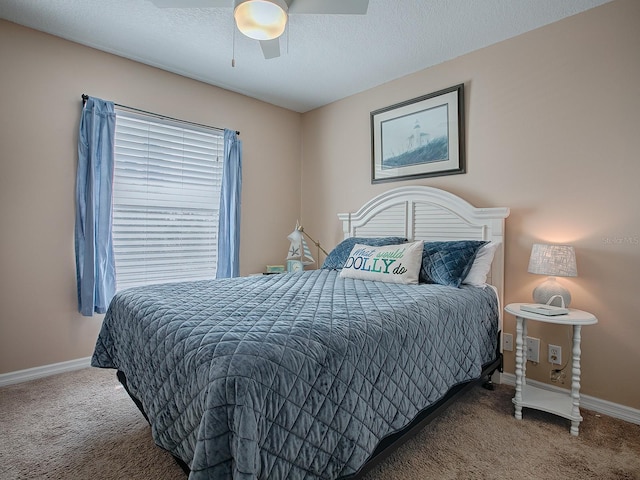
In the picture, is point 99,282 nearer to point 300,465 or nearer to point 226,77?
point 226,77

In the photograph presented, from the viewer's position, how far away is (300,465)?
1049 mm

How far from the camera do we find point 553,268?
2.07 metres

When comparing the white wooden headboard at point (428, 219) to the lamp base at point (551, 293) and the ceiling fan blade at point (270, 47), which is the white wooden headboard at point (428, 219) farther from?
the ceiling fan blade at point (270, 47)

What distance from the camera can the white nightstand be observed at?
188 centimetres

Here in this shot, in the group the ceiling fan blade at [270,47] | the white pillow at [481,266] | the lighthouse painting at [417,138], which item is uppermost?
the ceiling fan blade at [270,47]

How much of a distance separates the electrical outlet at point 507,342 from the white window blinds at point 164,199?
2.68 m

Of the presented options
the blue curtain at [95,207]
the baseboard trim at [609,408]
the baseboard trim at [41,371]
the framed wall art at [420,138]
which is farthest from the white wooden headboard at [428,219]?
the baseboard trim at [41,371]

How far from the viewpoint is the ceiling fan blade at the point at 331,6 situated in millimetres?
1884

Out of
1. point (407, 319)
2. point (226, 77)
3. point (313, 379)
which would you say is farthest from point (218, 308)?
point (226, 77)

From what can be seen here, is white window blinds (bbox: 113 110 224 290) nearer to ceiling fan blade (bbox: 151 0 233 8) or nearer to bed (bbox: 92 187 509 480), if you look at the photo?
bed (bbox: 92 187 509 480)

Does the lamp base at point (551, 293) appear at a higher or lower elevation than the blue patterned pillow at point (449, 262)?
lower

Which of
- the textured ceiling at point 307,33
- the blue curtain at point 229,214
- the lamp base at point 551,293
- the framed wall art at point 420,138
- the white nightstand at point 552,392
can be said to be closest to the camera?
the white nightstand at point 552,392

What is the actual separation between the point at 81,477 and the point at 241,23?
91.3 inches

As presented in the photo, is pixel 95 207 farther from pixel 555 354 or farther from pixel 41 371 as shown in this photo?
pixel 555 354
